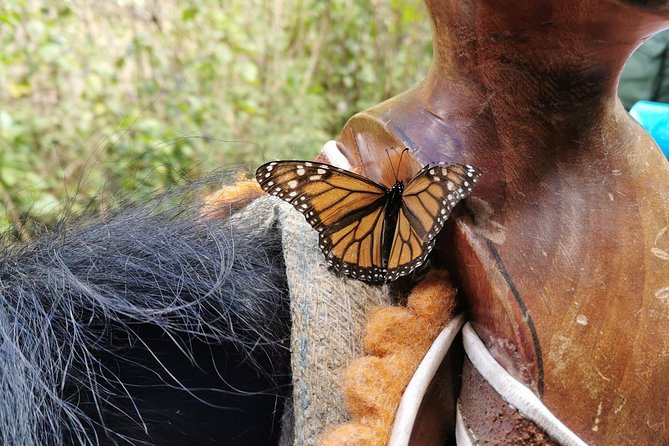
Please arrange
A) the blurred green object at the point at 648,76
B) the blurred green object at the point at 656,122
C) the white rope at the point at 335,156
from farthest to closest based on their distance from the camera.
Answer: the blurred green object at the point at 648,76 → the blurred green object at the point at 656,122 → the white rope at the point at 335,156

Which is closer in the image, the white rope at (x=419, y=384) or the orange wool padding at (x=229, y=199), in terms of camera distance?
the white rope at (x=419, y=384)

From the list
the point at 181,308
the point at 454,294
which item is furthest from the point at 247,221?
the point at 454,294

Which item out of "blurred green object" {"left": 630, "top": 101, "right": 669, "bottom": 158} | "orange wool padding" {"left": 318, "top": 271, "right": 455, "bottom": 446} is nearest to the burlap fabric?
"orange wool padding" {"left": 318, "top": 271, "right": 455, "bottom": 446}

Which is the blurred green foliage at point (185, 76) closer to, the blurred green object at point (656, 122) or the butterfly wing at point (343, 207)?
the blurred green object at point (656, 122)

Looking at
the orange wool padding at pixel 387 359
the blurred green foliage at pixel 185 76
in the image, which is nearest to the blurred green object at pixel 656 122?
the orange wool padding at pixel 387 359

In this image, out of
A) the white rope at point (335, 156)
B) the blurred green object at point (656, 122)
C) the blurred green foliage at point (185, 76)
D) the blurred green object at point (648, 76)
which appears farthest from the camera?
the blurred green foliage at point (185, 76)

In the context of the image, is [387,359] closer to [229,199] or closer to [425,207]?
[425,207]

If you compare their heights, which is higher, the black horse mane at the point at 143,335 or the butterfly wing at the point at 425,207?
the butterfly wing at the point at 425,207

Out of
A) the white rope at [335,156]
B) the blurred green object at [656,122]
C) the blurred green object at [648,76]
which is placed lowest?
the blurred green object at [648,76]
